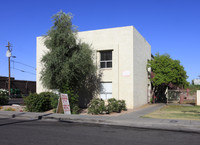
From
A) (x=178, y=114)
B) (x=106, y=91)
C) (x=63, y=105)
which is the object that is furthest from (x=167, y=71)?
(x=63, y=105)

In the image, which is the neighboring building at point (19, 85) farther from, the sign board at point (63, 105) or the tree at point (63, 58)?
the sign board at point (63, 105)

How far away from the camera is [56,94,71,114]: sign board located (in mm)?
15800

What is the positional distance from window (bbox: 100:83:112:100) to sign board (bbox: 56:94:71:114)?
5.57 meters

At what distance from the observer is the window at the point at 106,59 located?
21573 mm

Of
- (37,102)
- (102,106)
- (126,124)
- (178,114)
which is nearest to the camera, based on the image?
(126,124)

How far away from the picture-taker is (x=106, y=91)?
21234 millimetres

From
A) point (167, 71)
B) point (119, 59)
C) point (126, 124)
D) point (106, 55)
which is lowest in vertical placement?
point (126, 124)

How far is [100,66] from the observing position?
2188 centimetres

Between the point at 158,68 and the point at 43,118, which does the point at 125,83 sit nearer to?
the point at 158,68

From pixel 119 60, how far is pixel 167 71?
24.6ft

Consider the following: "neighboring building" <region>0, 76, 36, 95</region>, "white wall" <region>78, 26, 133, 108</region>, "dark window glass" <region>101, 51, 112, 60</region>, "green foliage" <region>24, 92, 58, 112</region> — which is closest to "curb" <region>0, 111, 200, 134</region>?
"green foliage" <region>24, 92, 58, 112</region>

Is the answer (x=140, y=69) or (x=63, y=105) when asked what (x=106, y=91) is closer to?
(x=140, y=69)

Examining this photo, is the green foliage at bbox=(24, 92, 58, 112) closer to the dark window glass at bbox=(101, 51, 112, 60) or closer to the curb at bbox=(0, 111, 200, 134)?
the curb at bbox=(0, 111, 200, 134)

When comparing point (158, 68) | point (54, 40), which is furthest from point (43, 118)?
point (158, 68)
